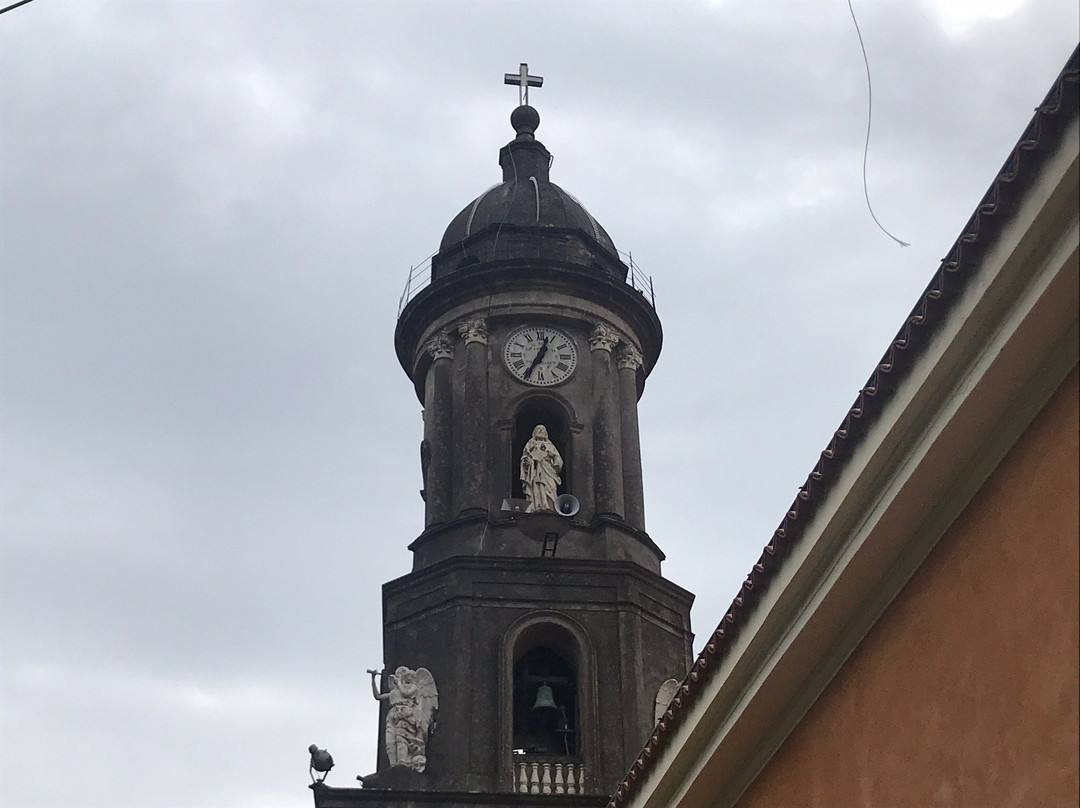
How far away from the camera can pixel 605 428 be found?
67.8 ft

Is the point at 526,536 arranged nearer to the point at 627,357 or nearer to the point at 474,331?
the point at 474,331

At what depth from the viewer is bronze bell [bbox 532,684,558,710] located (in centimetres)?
1811

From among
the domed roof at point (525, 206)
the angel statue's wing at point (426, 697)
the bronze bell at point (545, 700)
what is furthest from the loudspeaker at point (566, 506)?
the domed roof at point (525, 206)

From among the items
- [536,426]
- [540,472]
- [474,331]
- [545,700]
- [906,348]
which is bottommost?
[906,348]

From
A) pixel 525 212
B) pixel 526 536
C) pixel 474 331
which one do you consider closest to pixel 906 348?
pixel 526 536

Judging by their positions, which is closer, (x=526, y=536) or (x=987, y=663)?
(x=987, y=663)

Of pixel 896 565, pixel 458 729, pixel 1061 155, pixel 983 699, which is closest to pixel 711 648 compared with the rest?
pixel 896 565

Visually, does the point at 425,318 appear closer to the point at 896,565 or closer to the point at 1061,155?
the point at 896,565

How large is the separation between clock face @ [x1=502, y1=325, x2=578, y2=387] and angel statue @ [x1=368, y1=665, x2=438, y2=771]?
4.17 m

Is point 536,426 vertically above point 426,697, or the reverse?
point 536,426

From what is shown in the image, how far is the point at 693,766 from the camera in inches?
378

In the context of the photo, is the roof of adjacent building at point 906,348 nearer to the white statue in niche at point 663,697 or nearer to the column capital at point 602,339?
the white statue in niche at point 663,697

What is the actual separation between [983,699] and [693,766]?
3.01m

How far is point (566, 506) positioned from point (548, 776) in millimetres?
3448
